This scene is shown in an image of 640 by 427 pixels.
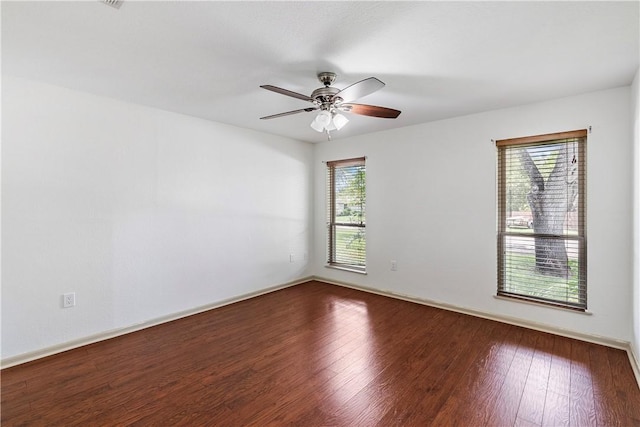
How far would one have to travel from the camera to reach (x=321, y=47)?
2020 mm

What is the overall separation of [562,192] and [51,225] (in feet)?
15.8

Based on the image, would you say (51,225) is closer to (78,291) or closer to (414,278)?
(78,291)

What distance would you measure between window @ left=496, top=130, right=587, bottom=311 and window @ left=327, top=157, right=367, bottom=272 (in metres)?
1.90

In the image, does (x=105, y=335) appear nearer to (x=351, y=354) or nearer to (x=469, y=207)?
(x=351, y=354)

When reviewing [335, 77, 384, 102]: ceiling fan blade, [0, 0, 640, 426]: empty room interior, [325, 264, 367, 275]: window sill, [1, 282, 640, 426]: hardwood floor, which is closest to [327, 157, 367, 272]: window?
[325, 264, 367, 275]: window sill

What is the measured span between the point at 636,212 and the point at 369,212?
276 cm

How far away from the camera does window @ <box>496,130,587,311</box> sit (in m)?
2.97

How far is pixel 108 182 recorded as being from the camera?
2.99 metres

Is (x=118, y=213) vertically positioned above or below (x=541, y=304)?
above

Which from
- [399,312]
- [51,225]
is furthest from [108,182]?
[399,312]

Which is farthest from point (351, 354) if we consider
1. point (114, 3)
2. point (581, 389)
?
point (114, 3)

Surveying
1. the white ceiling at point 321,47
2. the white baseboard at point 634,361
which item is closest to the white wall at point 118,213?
the white ceiling at point 321,47

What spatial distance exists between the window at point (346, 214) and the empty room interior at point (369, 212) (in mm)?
265

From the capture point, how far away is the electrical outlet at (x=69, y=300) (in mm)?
2732
